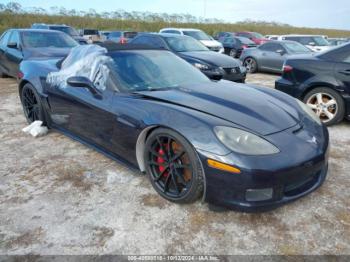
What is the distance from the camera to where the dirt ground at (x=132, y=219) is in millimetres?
2158

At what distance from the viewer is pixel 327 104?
15.6ft

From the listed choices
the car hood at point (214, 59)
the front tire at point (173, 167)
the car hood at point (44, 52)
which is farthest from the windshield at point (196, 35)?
the front tire at point (173, 167)

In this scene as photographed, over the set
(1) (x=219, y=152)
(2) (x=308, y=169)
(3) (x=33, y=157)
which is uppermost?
(1) (x=219, y=152)

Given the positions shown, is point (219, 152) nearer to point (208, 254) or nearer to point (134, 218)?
point (208, 254)

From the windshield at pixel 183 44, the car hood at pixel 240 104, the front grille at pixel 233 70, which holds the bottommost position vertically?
the front grille at pixel 233 70

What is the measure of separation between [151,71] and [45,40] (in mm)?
5897

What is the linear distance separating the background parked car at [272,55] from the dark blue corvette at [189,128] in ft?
27.2

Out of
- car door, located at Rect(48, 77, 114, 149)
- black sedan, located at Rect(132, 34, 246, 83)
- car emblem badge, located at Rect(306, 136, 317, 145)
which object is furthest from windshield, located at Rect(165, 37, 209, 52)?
car emblem badge, located at Rect(306, 136, 317, 145)

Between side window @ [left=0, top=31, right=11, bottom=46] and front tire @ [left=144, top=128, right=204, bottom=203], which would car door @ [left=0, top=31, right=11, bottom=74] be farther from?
front tire @ [left=144, top=128, right=204, bottom=203]

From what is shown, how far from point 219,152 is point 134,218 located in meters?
0.91

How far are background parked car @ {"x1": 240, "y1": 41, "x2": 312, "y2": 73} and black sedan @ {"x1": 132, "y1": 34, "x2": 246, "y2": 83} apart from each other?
11.7 feet

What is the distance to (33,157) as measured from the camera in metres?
3.65

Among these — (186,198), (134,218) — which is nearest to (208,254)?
(186,198)

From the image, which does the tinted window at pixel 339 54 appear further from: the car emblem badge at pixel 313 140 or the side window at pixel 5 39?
the side window at pixel 5 39
